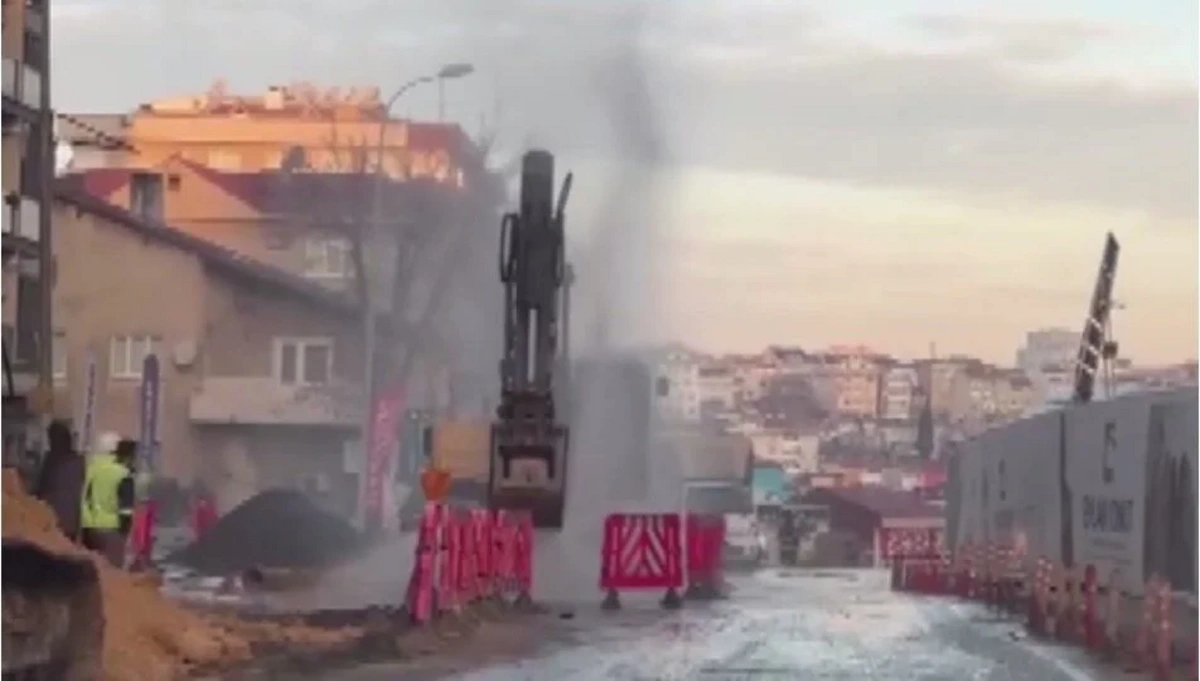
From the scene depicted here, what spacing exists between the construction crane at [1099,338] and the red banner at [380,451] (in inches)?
597

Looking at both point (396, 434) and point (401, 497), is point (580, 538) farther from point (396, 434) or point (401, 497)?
point (401, 497)

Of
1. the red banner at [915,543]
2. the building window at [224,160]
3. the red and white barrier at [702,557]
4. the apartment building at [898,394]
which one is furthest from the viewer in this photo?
the building window at [224,160]

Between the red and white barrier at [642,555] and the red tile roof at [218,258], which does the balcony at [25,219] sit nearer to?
the red tile roof at [218,258]

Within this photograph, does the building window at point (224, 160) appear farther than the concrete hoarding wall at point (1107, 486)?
Yes

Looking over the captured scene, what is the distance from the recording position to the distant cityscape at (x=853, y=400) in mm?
51750

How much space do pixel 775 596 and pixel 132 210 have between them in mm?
29030

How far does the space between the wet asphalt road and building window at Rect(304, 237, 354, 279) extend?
1142 inches

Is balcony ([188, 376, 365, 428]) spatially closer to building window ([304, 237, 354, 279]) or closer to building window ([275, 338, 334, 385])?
building window ([275, 338, 334, 385])

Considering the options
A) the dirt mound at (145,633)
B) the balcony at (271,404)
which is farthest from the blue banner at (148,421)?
the dirt mound at (145,633)

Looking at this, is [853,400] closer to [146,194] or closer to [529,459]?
[146,194]

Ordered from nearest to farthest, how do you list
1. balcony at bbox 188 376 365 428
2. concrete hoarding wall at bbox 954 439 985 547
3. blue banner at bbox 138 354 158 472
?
blue banner at bbox 138 354 158 472 < concrete hoarding wall at bbox 954 439 985 547 < balcony at bbox 188 376 365 428

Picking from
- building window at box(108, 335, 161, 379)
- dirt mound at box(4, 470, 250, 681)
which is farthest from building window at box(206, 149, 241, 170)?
dirt mound at box(4, 470, 250, 681)

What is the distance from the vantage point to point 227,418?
2270 inches

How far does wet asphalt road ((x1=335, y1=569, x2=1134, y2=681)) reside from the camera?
2014 centimetres
